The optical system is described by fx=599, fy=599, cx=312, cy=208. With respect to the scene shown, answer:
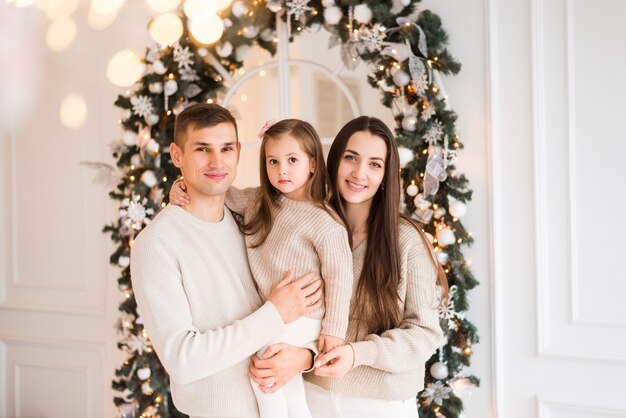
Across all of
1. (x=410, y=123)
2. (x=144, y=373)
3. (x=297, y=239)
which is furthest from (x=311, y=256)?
(x=144, y=373)

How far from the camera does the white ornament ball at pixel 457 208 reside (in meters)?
2.61

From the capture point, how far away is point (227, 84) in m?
3.28

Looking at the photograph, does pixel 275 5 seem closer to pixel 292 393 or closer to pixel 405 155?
pixel 405 155

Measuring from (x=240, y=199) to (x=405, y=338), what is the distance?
78 centimetres

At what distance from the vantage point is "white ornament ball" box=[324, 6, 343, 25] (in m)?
2.78

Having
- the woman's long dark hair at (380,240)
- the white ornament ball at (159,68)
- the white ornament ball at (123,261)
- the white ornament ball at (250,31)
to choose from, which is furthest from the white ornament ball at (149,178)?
the woman's long dark hair at (380,240)

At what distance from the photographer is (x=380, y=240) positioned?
2.11 metres

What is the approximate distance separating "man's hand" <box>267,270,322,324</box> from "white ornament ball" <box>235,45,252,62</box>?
1.63 m

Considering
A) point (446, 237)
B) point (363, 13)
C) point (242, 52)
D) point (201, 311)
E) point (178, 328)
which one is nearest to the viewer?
point (178, 328)

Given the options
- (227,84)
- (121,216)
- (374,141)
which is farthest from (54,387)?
(374,141)

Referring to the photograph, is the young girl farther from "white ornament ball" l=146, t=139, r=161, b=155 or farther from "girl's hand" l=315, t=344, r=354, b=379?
"white ornament ball" l=146, t=139, r=161, b=155

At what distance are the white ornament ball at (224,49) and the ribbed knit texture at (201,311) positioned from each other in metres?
1.36

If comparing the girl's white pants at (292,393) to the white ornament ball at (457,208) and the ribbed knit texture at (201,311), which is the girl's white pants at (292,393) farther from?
the white ornament ball at (457,208)

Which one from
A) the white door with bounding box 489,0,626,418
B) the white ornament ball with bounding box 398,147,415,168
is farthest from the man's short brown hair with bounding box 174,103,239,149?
the white door with bounding box 489,0,626,418
